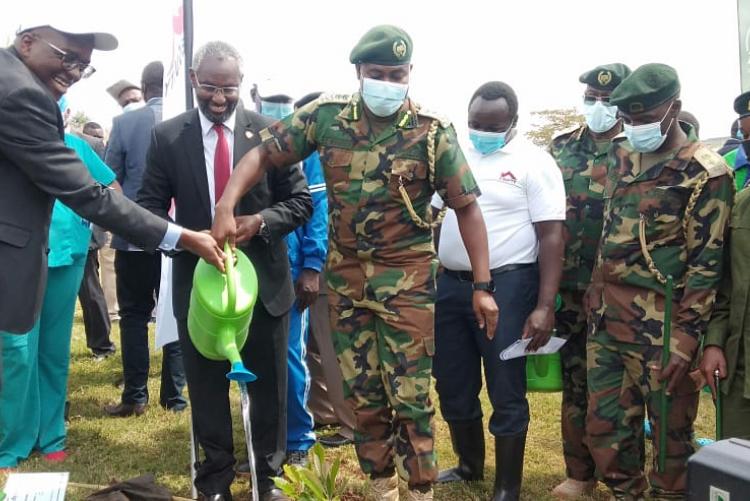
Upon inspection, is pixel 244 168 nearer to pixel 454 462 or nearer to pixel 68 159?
pixel 68 159

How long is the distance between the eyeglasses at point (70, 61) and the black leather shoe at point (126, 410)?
290 centimetres

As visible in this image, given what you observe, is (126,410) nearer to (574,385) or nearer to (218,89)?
(218,89)

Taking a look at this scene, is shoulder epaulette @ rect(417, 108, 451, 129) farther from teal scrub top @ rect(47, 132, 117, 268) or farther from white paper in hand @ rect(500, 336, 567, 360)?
teal scrub top @ rect(47, 132, 117, 268)

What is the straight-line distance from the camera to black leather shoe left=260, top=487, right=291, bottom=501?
363 centimetres

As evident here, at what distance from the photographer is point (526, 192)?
146 inches

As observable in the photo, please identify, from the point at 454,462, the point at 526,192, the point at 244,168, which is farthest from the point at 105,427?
the point at 526,192

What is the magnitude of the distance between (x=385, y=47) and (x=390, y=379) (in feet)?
4.65

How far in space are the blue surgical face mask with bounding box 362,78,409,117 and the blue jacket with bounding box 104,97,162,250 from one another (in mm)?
2834

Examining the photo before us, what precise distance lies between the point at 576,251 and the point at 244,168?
6.06 ft

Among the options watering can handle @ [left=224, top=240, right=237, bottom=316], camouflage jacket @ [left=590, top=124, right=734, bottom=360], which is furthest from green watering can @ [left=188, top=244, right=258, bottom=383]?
camouflage jacket @ [left=590, top=124, right=734, bottom=360]

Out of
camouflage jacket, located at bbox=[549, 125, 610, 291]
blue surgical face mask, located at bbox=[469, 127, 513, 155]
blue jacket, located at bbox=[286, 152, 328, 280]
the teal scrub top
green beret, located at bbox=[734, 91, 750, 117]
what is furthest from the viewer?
green beret, located at bbox=[734, 91, 750, 117]

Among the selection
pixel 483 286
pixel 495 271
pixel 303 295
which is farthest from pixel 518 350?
pixel 303 295

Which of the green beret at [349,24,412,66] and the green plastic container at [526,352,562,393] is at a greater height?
the green beret at [349,24,412,66]

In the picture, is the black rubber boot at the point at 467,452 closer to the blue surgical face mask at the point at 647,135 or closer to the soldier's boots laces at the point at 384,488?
the soldier's boots laces at the point at 384,488
